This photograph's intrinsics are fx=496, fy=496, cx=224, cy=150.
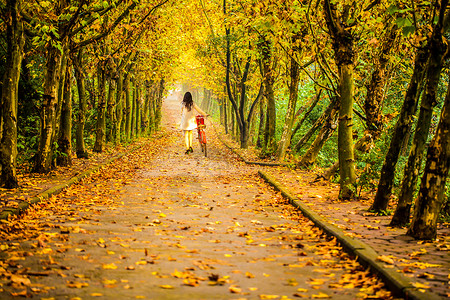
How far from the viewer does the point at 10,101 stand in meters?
10.0

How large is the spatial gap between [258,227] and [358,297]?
11.4 feet

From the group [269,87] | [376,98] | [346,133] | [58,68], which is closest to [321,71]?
[376,98]

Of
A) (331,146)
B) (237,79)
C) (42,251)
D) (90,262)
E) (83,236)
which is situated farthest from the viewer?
(237,79)

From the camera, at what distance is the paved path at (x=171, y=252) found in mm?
4613

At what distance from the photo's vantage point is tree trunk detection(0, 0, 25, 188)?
999 cm

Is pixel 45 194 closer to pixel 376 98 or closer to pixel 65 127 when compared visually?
pixel 65 127

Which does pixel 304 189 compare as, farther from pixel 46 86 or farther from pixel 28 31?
pixel 28 31

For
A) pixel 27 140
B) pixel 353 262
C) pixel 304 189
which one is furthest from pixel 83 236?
pixel 27 140

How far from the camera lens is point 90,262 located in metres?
5.38

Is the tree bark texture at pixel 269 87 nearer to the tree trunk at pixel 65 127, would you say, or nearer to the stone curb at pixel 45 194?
the stone curb at pixel 45 194

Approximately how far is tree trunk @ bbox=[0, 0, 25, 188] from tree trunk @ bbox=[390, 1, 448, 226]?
7401mm

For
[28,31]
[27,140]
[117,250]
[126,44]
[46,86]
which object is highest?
[126,44]

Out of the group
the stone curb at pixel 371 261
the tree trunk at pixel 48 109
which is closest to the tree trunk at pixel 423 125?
the stone curb at pixel 371 261

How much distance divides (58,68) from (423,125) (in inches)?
360
